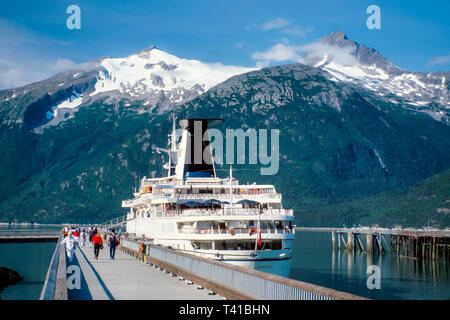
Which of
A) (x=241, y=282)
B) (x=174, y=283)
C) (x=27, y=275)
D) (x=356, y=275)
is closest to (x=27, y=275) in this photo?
(x=27, y=275)

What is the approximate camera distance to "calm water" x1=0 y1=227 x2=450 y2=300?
52.8m

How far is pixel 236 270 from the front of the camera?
70.1 feet

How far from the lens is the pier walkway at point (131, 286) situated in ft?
72.5

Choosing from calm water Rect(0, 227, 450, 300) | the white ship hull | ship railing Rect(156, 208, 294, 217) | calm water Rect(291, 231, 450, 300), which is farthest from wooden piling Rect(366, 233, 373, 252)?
the white ship hull

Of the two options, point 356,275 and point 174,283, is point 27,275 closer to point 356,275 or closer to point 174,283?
point 356,275

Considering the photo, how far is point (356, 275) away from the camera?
68562 mm

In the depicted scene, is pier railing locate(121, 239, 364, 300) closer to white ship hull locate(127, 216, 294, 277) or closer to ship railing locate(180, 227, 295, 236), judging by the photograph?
white ship hull locate(127, 216, 294, 277)

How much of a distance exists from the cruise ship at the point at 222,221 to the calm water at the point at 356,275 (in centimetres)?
1116

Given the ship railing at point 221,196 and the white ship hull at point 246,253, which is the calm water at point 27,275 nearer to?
the white ship hull at point 246,253

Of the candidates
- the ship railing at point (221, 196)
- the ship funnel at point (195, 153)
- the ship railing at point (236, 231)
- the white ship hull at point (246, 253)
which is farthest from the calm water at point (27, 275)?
the ship funnel at point (195, 153)
